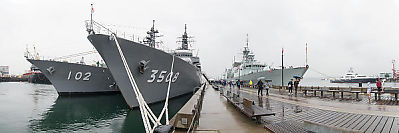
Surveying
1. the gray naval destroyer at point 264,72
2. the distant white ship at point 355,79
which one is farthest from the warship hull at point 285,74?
the distant white ship at point 355,79

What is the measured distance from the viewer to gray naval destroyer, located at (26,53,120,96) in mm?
19016

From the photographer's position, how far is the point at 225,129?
14.6 ft

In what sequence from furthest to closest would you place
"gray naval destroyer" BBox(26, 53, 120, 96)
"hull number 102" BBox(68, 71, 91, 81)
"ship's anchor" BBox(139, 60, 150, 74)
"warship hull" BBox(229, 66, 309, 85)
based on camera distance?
"warship hull" BBox(229, 66, 309, 85) → "hull number 102" BBox(68, 71, 91, 81) → "gray naval destroyer" BBox(26, 53, 120, 96) → "ship's anchor" BBox(139, 60, 150, 74)

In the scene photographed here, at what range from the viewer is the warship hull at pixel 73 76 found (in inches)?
749

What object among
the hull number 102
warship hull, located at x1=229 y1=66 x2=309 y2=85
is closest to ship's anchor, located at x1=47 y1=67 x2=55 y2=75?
the hull number 102

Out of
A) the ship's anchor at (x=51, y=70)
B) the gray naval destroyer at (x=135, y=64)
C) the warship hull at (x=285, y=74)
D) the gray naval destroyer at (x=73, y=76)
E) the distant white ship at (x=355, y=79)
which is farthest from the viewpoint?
the distant white ship at (x=355, y=79)

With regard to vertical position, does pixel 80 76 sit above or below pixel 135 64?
below

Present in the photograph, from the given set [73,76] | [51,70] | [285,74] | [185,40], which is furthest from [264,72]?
[51,70]

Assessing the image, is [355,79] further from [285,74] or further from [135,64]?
[135,64]

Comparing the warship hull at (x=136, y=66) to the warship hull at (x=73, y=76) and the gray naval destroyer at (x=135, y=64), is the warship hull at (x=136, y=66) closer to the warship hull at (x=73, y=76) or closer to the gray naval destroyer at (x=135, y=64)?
the gray naval destroyer at (x=135, y=64)

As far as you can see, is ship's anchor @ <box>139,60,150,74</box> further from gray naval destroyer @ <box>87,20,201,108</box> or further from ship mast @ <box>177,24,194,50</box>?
ship mast @ <box>177,24,194,50</box>

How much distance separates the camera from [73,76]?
781 inches

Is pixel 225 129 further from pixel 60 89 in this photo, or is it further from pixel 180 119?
pixel 60 89

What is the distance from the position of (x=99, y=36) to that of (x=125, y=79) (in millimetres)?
2563
